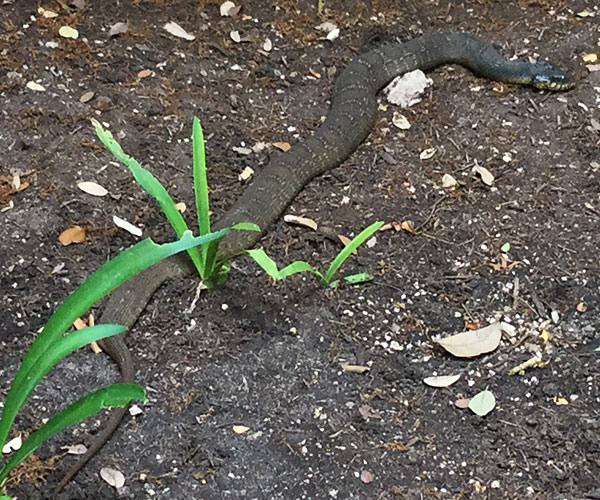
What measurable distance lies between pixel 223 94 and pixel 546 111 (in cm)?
189

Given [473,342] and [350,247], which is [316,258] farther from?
[473,342]

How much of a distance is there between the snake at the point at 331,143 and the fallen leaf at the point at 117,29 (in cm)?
129

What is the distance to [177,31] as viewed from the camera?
16.0 ft

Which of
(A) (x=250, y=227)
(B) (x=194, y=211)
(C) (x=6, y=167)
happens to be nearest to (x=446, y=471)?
(A) (x=250, y=227)

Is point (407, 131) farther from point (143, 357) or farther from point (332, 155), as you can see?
point (143, 357)

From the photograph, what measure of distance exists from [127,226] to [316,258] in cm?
90

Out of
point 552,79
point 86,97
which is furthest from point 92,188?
point 552,79

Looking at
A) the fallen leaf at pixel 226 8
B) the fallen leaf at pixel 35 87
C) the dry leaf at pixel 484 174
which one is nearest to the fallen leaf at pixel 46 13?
the fallen leaf at pixel 35 87

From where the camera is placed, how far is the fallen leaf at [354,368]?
3.25 metres

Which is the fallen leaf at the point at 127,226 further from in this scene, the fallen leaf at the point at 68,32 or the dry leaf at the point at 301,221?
the fallen leaf at the point at 68,32

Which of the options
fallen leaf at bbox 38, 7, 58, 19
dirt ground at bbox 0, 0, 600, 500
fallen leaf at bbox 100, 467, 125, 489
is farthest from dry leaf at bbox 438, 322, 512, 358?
fallen leaf at bbox 38, 7, 58, 19

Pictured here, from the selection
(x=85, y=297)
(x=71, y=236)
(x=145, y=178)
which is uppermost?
(x=85, y=297)

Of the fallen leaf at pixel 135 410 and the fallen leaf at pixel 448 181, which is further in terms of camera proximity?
the fallen leaf at pixel 448 181

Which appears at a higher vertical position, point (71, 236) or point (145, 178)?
point (145, 178)
